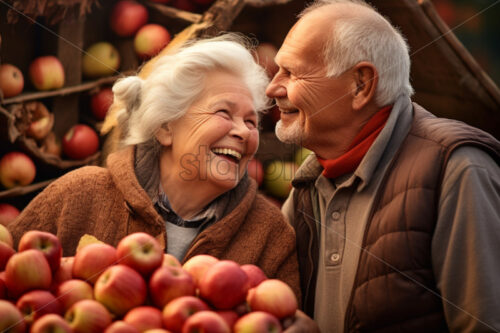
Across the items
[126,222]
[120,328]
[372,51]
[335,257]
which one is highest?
[372,51]

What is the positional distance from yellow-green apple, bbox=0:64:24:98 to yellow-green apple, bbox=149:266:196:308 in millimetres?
1745

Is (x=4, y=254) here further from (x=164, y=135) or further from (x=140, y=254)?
(x=164, y=135)

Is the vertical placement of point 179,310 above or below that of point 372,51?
below

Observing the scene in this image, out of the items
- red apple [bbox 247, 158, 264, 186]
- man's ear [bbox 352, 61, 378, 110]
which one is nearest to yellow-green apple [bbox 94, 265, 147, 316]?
man's ear [bbox 352, 61, 378, 110]

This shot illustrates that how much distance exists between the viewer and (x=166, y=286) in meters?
1.43

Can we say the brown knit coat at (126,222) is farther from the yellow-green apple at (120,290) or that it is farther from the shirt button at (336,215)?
the yellow-green apple at (120,290)

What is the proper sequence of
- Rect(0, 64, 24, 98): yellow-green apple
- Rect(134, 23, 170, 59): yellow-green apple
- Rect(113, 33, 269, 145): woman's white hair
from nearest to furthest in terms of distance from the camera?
Rect(113, 33, 269, 145): woman's white hair → Rect(0, 64, 24, 98): yellow-green apple → Rect(134, 23, 170, 59): yellow-green apple

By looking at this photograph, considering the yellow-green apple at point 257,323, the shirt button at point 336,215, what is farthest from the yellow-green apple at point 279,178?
the yellow-green apple at point 257,323

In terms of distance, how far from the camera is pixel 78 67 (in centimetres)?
318

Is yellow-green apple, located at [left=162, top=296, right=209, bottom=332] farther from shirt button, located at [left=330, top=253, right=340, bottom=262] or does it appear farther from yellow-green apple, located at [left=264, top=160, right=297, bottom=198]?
yellow-green apple, located at [left=264, top=160, right=297, bottom=198]

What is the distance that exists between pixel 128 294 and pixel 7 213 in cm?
169

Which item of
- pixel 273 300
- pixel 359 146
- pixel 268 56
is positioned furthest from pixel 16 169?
pixel 273 300

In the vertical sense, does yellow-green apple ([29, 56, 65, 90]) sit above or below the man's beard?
above

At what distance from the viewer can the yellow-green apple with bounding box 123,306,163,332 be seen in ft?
4.43
